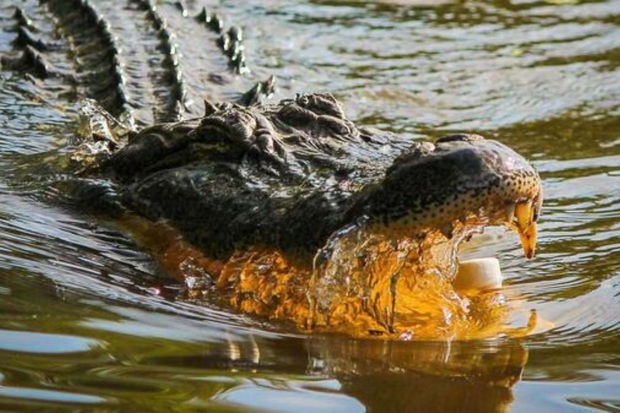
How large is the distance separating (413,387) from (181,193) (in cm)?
167

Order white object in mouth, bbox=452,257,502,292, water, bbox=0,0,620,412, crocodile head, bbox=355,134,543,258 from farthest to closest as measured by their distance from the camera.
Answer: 1. white object in mouth, bbox=452,257,502,292
2. crocodile head, bbox=355,134,543,258
3. water, bbox=0,0,620,412

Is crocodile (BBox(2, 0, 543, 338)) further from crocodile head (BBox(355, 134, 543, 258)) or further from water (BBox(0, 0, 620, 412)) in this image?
water (BBox(0, 0, 620, 412))

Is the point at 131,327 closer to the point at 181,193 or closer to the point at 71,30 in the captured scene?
the point at 181,193

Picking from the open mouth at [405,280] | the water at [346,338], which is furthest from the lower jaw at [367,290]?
the water at [346,338]

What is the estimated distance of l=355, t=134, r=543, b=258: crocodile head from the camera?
125 inches

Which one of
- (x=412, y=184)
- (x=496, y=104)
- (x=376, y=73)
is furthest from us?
(x=376, y=73)

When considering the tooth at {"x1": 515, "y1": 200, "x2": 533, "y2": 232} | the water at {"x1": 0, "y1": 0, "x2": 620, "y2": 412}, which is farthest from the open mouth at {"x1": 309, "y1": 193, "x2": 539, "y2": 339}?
the water at {"x1": 0, "y1": 0, "x2": 620, "y2": 412}

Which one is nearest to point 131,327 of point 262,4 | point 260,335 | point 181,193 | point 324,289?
point 260,335

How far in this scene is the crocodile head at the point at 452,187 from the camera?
10.4 feet

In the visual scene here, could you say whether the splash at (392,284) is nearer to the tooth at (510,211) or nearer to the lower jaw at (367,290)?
the lower jaw at (367,290)

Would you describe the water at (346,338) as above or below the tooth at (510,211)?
below

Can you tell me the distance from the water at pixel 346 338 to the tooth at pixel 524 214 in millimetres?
312

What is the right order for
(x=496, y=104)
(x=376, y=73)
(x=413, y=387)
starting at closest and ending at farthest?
(x=413, y=387), (x=496, y=104), (x=376, y=73)

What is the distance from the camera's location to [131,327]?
329cm
